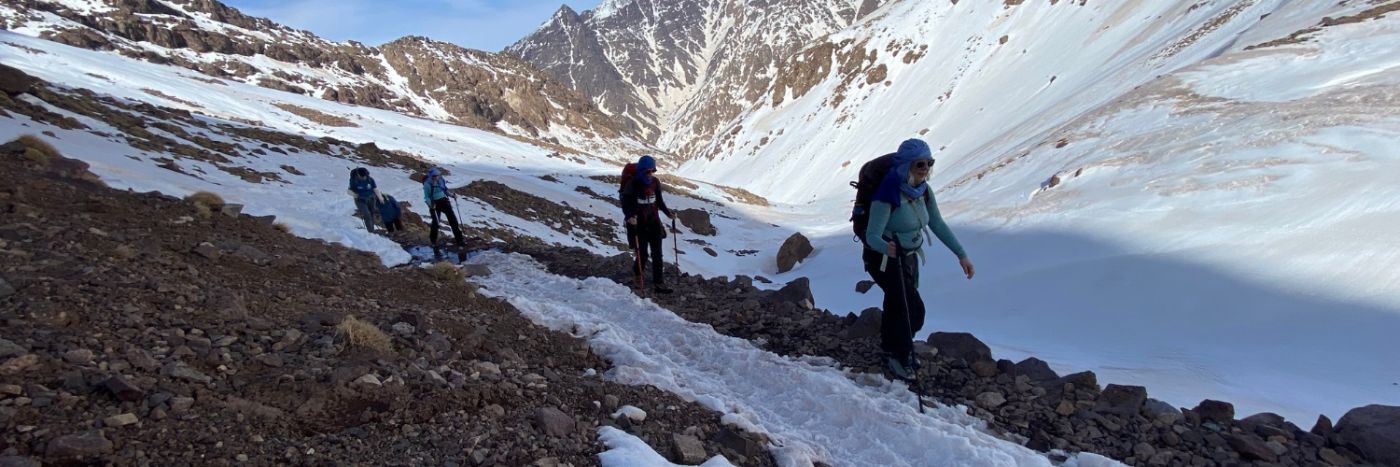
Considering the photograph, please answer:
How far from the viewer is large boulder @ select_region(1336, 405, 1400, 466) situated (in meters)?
4.52

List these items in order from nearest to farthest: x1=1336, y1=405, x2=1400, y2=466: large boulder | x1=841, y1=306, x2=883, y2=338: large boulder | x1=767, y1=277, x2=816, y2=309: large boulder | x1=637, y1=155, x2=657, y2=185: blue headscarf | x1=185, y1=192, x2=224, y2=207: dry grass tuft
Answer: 1. x1=1336, y1=405, x2=1400, y2=466: large boulder
2. x1=841, y1=306, x2=883, y2=338: large boulder
3. x1=767, y1=277, x2=816, y2=309: large boulder
4. x1=637, y1=155, x2=657, y2=185: blue headscarf
5. x1=185, y1=192, x2=224, y2=207: dry grass tuft

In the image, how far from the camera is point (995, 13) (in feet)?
268

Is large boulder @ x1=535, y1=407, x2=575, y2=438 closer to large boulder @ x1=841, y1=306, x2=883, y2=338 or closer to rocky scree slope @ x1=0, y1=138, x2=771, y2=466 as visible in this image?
rocky scree slope @ x1=0, y1=138, x2=771, y2=466

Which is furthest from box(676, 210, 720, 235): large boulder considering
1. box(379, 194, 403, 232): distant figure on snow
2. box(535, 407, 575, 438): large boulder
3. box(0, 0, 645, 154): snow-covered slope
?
box(0, 0, 645, 154): snow-covered slope

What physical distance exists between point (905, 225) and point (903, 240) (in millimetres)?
134

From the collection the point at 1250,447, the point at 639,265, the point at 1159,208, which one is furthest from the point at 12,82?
the point at 1159,208

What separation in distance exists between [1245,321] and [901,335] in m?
5.15

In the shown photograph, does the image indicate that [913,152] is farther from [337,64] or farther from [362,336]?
[337,64]

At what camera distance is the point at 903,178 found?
5598 mm

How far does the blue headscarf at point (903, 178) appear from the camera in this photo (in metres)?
5.54

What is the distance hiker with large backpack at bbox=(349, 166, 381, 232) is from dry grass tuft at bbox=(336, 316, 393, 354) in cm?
1076

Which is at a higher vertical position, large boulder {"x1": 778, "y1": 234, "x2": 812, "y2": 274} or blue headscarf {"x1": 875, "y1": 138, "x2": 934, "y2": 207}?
blue headscarf {"x1": 875, "y1": 138, "x2": 934, "y2": 207}

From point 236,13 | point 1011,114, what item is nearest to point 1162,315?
point 1011,114

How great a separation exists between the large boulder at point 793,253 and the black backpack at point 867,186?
15.6 meters
